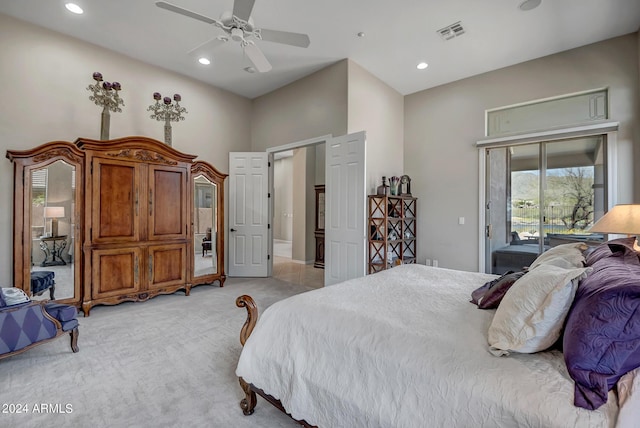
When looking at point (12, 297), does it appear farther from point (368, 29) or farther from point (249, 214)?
point (368, 29)

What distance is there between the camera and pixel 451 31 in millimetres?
3654

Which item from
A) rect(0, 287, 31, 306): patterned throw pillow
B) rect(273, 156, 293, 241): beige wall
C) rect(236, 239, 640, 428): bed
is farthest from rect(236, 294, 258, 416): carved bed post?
rect(273, 156, 293, 241): beige wall

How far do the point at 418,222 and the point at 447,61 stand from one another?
2.59m

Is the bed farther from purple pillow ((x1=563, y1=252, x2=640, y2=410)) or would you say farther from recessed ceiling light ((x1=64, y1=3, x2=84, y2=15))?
recessed ceiling light ((x1=64, y1=3, x2=84, y2=15))

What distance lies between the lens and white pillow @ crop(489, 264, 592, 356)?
111 cm

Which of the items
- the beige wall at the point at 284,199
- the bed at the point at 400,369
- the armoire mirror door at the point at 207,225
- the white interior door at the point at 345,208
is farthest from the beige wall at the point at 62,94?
the beige wall at the point at 284,199

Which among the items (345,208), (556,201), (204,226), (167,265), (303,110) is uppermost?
(303,110)

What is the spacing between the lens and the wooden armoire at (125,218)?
11.1 feet

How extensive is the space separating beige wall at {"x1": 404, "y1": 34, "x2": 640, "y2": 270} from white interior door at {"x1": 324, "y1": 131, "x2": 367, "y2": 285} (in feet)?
5.76

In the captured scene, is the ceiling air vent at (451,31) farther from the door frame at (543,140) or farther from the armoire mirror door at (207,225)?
the armoire mirror door at (207,225)

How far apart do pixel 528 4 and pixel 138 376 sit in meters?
4.97

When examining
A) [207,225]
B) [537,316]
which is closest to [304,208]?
[207,225]

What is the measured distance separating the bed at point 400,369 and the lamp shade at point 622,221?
4.55ft

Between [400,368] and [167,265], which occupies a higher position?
A: [400,368]
